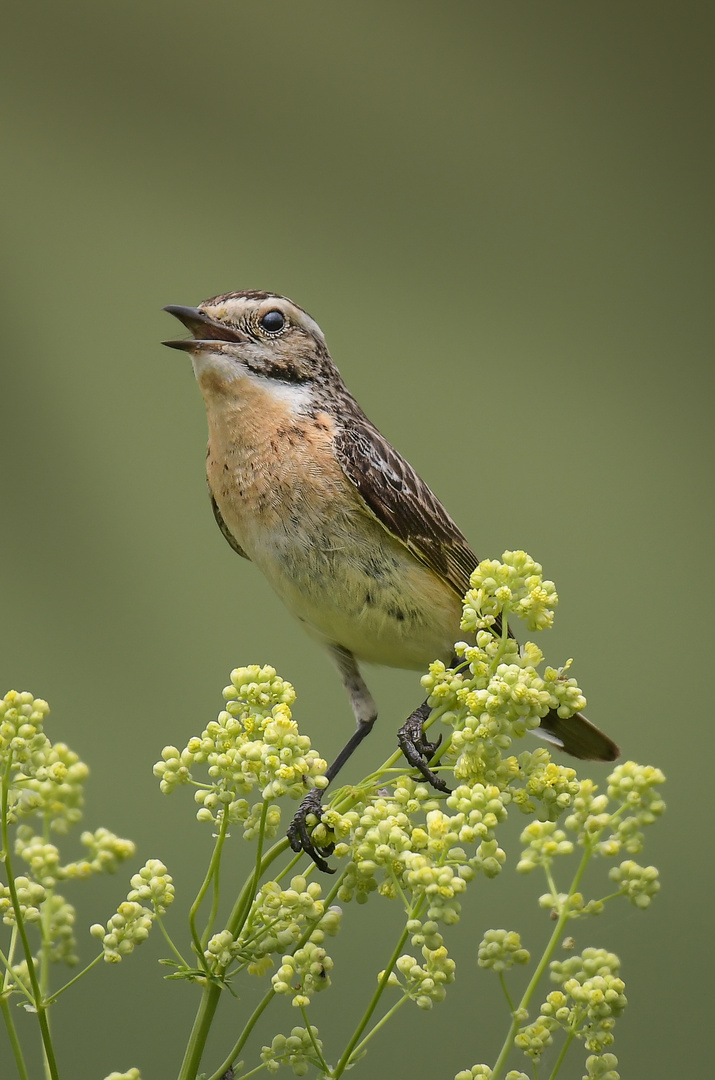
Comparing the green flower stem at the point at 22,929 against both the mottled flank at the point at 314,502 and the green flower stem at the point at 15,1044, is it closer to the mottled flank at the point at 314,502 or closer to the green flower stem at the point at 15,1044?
the green flower stem at the point at 15,1044

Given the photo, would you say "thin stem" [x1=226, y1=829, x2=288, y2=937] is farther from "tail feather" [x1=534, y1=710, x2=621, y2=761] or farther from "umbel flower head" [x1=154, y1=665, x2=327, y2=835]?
"tail feather" [x1=534, y1=710, x2=621, y2=761]

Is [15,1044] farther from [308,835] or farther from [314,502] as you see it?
[314,502]

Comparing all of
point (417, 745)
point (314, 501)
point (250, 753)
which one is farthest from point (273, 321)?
point (250, 753)

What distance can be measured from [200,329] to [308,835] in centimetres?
50

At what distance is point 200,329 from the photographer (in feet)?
3.24

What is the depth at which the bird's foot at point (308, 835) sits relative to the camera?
758 millimetres

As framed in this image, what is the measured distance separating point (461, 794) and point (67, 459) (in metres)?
1.23

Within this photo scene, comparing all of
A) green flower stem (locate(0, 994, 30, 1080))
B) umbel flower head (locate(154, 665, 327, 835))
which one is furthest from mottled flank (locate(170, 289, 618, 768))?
green flower stem (locate(0, 994, 30, 1080))

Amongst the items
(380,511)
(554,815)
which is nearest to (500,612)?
(554,815)

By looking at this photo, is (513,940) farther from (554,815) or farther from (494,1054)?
(494,1054)

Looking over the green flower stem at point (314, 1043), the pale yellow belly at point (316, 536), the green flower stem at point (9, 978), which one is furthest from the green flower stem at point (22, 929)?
the pale yellow belly at point (316, 536)

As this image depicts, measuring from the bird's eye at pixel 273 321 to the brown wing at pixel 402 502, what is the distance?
123 mm

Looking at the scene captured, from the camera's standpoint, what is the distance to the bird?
1.00 meters

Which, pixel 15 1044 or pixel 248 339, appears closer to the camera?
pixel 15 1044
